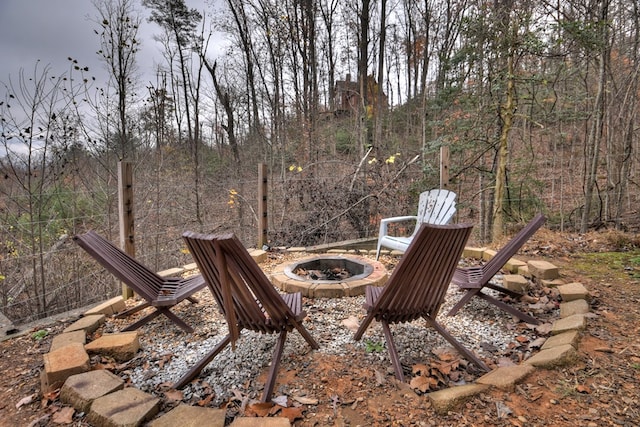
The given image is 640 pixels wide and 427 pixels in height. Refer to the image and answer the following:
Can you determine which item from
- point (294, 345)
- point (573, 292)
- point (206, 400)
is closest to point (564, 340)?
point (573, 292)

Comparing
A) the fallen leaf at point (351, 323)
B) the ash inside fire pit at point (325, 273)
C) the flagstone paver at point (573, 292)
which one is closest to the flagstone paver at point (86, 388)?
the fallen leaf at point (351, 323)

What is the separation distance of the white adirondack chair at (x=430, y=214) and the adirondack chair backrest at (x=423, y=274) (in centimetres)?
160

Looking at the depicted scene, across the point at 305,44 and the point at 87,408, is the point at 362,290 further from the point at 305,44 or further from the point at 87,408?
the point at 305,44

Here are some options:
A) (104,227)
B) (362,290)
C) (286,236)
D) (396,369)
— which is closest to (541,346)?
(396,369)

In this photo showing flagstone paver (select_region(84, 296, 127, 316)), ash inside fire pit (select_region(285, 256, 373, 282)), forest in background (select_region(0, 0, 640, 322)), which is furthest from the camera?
forest in background (select_region(0, 0, 640, 322))

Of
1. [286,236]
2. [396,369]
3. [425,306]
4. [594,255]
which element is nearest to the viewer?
[396,369]

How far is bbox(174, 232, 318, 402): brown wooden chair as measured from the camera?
1.47m

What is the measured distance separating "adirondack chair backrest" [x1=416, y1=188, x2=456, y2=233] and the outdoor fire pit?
0.88m

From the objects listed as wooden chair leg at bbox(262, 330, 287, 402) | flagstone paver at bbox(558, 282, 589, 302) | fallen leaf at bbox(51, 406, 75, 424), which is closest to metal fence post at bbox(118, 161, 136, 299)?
fallen leaf at bbox(51, 406, 75, 424)

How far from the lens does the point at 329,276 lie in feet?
11.1

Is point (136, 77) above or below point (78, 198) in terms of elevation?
above

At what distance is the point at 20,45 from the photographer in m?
3.69

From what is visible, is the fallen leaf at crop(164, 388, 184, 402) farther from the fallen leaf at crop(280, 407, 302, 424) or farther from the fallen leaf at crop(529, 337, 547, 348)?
the fallen leaf at crop(529, 337, 547, 348)

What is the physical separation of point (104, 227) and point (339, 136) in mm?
5564
